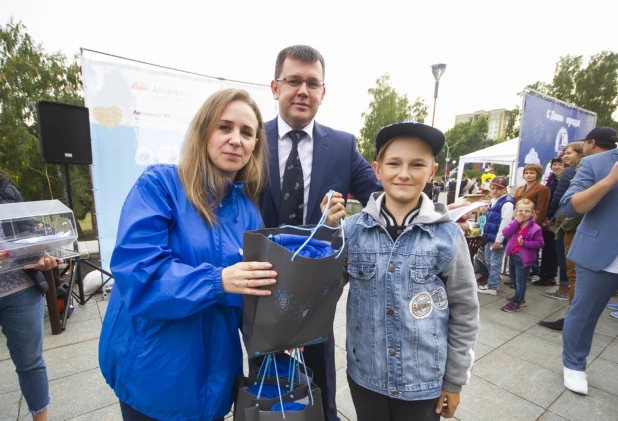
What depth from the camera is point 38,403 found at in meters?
1.89

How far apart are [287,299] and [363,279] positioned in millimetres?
547

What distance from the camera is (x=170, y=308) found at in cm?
96

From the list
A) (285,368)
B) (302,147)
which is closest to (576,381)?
(285,368)

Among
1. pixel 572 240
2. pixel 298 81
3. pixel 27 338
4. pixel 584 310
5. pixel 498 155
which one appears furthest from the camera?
pixel 498 155

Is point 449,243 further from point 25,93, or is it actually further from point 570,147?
point 25,93

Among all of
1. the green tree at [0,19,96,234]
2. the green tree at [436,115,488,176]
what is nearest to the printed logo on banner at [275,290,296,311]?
the green tree at [0,19,96,234]

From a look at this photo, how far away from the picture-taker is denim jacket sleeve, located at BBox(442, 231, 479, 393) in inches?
49.3

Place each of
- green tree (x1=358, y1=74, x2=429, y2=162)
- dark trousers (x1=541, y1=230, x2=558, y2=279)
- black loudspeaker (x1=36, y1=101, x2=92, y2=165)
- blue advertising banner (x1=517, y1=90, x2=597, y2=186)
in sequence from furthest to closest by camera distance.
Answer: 1. green tree (x1=358, y1=74, x2=429, y2=162)
2. blue advertising banner (x1=517, y1=90, x2=597, y2=186)
3. dark trousers (x1=541, y1=230, x2=558, y2=279)
4. black loudspeaker (x1=36, y1=101, x2=92, y2=165)

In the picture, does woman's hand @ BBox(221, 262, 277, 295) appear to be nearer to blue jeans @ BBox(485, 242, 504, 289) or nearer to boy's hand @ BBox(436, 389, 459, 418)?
boy's hand @ BBox(436, 389, 459, 418)

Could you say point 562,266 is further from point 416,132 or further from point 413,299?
point 416,132

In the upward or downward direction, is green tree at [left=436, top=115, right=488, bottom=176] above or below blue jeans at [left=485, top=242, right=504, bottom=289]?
above

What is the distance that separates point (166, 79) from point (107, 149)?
53.1 inches

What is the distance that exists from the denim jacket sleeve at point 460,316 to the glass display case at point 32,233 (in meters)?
2.44

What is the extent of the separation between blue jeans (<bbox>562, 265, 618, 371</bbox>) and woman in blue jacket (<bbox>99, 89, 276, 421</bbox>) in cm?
277
